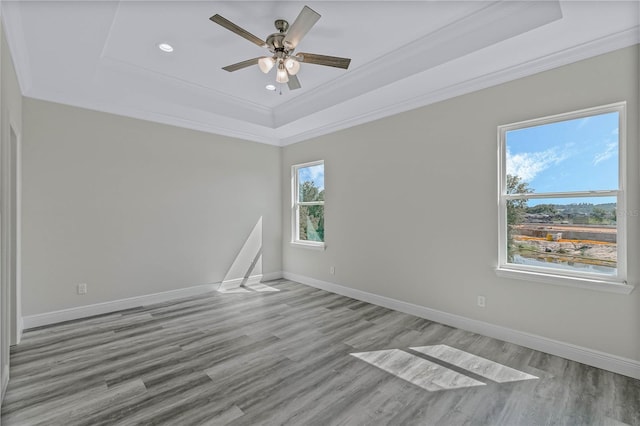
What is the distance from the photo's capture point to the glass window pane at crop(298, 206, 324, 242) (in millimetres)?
5270

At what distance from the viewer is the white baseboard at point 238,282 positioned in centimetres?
502

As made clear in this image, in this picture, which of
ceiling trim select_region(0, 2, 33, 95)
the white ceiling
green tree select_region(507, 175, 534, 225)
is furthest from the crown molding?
green tree select_region(507, 175, 534, 225)

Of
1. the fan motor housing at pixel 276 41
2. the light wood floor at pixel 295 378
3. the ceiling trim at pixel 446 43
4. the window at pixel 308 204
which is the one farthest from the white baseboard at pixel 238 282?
the fan motor housing at pixel 276 41

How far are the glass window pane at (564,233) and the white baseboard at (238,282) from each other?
3.98 metres

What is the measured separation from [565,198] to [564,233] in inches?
13.0

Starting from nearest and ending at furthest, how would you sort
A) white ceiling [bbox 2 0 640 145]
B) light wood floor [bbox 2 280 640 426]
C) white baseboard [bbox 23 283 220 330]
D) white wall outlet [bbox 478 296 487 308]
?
1. light wood floor [bbox 2 280 640 426]
2. white ceiling [bbox 2 0 640 145]
3. white wall outlet [bbox 478 296 487 308]
4. white baseboard [bbox 23 283 220 330]

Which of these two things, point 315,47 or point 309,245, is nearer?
point 315,47

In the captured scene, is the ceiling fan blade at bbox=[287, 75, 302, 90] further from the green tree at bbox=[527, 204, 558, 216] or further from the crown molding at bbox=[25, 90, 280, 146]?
the green tree at bbox=[527, 204, 558, 216]

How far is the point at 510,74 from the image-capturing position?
300cm

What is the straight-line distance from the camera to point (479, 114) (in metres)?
3.25

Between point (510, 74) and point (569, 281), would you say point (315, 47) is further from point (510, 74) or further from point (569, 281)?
point (569, 281)

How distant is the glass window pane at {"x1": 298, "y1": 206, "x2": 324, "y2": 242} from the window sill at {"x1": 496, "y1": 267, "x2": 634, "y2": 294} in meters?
2.88

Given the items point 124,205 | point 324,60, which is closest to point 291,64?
point 324,60

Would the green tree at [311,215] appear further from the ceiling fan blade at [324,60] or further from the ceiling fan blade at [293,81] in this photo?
the ceiling fan blade at [324,60]
